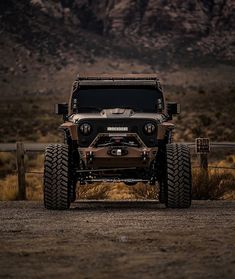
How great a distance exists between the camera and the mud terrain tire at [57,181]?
14.2 metres

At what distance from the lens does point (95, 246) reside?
8.88 m

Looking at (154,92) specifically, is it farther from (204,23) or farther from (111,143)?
(204,23)

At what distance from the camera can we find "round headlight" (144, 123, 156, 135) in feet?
47.6

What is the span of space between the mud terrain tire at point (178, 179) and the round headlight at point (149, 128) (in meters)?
0.39

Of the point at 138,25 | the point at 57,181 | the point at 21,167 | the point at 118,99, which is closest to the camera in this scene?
the point at 57,181

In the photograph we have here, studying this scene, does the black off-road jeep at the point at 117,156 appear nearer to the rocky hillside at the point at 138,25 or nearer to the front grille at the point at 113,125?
the front grille at the point at 113,125

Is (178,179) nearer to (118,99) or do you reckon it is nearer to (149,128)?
(149,128)

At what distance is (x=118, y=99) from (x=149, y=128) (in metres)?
1.50

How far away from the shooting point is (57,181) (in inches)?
560

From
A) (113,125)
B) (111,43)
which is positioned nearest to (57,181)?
(113,125)

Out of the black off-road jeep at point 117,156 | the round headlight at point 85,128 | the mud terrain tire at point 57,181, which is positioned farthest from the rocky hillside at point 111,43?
the mud terrain tire at point 57,181

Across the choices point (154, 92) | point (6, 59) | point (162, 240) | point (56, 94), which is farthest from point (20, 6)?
point (162, 240)

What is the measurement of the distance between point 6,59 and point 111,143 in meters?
85.4

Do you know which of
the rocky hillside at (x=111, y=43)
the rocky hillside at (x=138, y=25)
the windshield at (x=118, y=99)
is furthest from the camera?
the rocky hillside at (x=138, y=25)
